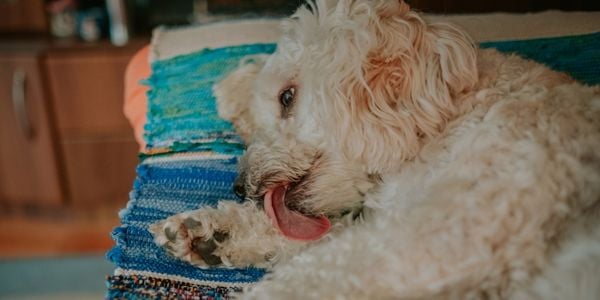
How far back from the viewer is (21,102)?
8.41ft

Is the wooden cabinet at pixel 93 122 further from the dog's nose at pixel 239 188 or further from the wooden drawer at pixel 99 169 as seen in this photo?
the dog's nose at pixel 239 188

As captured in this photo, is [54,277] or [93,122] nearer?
[54,277]

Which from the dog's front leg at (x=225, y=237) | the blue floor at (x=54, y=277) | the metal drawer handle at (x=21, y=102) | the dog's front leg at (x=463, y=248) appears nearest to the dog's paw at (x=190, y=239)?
the dog's front leg at (x=225, y=237)

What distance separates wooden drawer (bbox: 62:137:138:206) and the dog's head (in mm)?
1646

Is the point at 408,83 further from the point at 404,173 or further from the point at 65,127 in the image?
the point at 65,127

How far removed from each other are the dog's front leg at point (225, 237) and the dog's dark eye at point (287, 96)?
22cm

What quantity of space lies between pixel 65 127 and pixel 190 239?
6.22 feet

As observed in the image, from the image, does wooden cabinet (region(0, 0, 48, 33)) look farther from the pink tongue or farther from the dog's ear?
the dog's ear

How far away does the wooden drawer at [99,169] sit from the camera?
2689mm

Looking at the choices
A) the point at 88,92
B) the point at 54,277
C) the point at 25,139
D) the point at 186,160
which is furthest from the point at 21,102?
the point at 186,160

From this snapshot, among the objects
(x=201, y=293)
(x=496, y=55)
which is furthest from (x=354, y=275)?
(x=496, y=55)

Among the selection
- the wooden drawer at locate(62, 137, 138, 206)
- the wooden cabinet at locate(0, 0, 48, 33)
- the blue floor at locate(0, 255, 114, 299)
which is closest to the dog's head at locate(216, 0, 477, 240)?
the blue floor at locate(0, 255, 114, 299)

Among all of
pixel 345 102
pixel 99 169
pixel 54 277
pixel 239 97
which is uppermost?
pixel 345 102

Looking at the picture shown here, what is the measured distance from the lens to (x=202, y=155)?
133 centimetres
